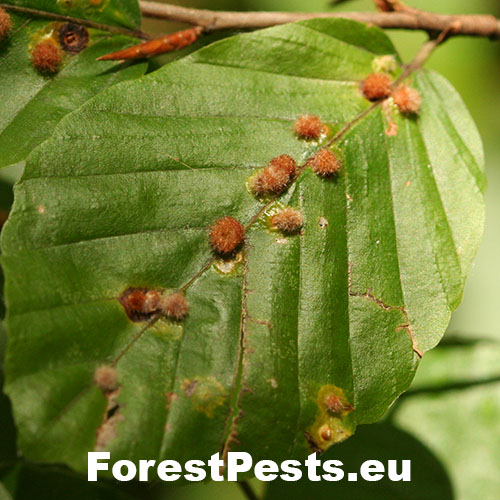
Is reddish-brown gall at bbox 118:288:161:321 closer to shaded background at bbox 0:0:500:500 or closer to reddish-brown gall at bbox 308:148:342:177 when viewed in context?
reddish-brown gall at bbox 308:148:342:177

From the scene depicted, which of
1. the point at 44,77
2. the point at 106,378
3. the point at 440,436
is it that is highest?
the point at 44,77

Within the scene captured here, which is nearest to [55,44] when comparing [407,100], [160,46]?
[160,46]

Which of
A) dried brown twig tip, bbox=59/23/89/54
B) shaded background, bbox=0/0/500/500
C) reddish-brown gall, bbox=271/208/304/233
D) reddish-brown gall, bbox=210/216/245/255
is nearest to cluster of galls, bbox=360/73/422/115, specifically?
reddish-brown gall, bbox=271/208/304/233

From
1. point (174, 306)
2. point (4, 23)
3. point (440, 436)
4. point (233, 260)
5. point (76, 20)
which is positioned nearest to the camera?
point (174, 306)

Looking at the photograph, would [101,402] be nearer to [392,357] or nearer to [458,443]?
[392,357]

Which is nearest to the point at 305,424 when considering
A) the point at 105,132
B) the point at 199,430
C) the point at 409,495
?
the point at 199,430

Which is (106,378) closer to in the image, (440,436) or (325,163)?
(325,163)
